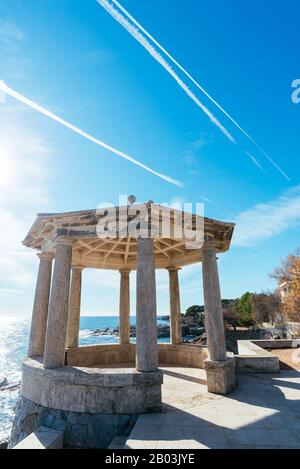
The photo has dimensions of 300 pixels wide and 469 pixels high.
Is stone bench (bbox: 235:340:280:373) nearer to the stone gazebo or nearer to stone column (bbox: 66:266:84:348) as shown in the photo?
the stone gazebo

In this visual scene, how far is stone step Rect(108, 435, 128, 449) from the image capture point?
21.5ft

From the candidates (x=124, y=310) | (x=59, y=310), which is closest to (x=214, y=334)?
(x=59, y=310)

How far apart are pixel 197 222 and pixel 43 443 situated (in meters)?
8.28

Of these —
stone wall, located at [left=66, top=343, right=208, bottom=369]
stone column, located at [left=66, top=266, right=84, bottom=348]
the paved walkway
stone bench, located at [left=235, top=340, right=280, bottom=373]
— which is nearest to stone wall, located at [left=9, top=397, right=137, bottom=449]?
the paved walkway

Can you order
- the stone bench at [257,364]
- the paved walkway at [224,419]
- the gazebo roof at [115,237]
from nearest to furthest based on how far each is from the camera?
1. the paved walkway at [224,419]
2. the gazebo roof at [115,237]
3. the stone bench at [257,364]

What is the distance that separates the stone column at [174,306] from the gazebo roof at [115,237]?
0.73 metres

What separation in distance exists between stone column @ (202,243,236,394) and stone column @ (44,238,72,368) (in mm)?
5195

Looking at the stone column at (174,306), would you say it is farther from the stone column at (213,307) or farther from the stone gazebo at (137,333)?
the stone column at (213,307)

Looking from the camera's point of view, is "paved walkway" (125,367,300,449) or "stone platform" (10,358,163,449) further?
"stone platform" (10,358,163,449)

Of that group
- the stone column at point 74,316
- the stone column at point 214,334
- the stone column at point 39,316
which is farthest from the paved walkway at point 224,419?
the stone column at point 74,316

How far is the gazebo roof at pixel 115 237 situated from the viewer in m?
10.1

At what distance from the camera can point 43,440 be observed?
7.23 metres
